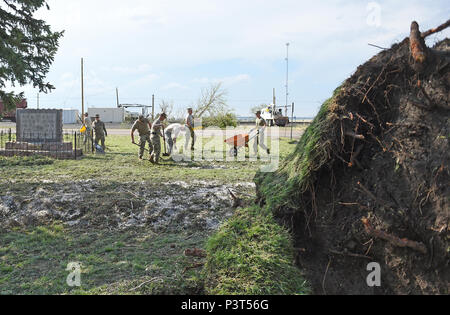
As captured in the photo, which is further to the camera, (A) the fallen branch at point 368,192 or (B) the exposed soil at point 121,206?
(B) the exposed soil at point 121,206

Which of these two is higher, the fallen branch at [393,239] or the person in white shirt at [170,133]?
the person in white shirt at [170,133]

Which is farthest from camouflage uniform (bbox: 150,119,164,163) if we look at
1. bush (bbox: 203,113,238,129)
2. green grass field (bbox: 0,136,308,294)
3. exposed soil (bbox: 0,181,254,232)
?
bush (bbox: 203,113,238,129)

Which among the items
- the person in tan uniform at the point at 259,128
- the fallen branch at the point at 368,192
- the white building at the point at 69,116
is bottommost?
the fallen branch at the point at 368,192

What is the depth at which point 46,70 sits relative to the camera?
45.9 ft

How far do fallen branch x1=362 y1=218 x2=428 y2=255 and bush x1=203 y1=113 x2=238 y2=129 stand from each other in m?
29.4

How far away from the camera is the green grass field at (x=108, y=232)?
3947 millimetres

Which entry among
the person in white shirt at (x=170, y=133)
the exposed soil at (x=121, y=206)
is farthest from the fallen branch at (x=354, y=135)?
the person in white shirt at (x=170, y=133)

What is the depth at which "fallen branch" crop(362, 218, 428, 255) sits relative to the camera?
9.32 feet

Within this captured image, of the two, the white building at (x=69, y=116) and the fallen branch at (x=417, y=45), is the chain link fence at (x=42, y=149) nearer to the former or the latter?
the fallen branch at (x=417, y=45)

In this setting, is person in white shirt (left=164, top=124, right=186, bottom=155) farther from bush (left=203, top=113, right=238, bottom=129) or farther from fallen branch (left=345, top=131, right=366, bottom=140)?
bush (left=203, top=113, right=238, bottom=129)

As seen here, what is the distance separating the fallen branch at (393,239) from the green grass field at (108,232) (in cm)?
75

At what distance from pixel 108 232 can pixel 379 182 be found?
14.4 feet
